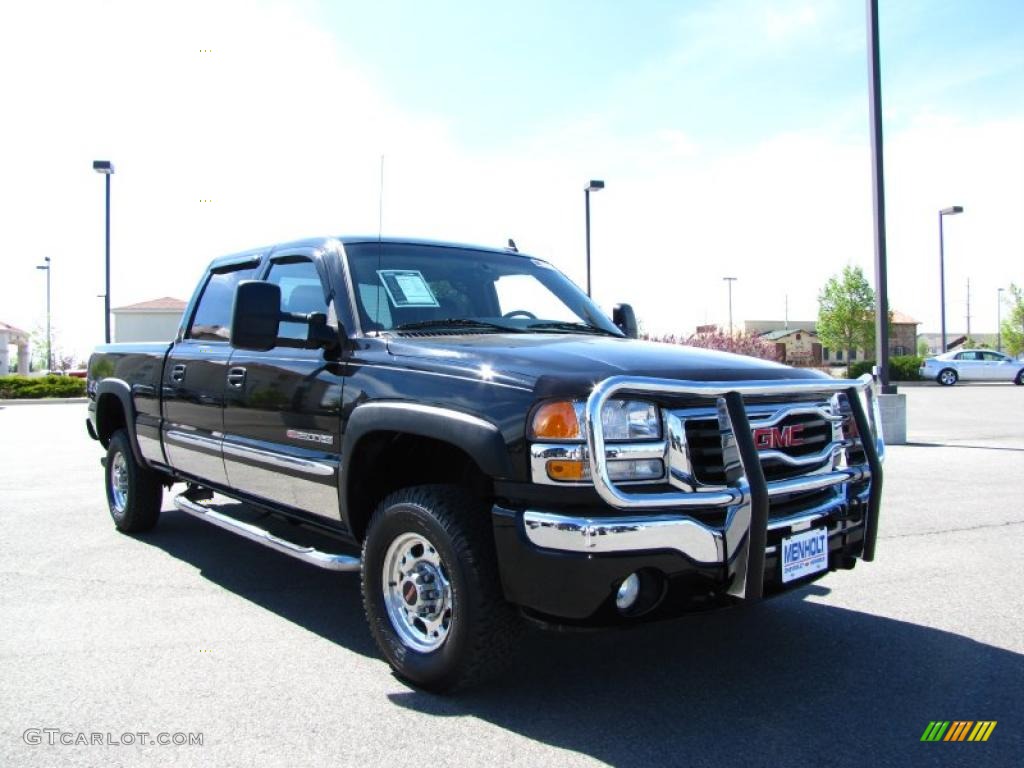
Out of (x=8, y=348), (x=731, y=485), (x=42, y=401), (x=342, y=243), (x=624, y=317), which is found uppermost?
(x=8, y=348)

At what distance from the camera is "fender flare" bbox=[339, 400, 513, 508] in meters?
3.07

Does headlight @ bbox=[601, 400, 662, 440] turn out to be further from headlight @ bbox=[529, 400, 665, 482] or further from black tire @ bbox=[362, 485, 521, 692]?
black tire @ bbox=[362, 485, 521, 692]

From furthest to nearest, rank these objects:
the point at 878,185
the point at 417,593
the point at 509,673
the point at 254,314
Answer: the point at 878,185, the point at 254,314, the point at 509,673, the point at 417,593

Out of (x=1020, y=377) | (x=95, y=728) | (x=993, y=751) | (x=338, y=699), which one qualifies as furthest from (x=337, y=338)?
(x=1020, y=377)

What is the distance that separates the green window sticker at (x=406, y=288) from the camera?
4223 mm

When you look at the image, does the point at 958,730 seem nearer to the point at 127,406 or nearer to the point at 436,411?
the point at 436,411

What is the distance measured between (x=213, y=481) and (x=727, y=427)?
3326 mm

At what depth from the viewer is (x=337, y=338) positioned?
400 centimetres

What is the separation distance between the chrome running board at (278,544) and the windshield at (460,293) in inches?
42.9

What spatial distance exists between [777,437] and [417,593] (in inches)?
62.5

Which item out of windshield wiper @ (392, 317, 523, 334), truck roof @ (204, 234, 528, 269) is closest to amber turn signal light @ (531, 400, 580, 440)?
windshield wiper @ (392, 317, 523, 334)

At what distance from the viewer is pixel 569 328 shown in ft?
15.0

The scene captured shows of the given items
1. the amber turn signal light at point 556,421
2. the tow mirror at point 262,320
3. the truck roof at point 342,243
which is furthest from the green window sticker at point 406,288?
the amber turn signal light at point 556,421

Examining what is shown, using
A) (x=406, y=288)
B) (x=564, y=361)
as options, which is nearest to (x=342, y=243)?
(x=406, y=288)
